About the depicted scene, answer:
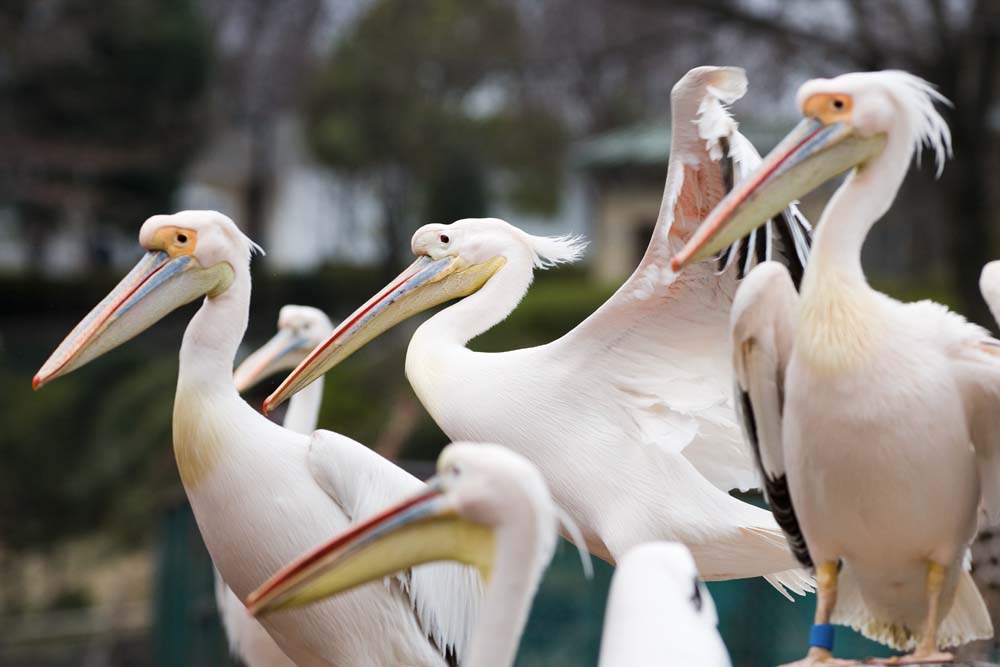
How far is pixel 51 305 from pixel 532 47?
31.2 feet

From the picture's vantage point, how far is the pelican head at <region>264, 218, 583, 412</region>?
177 inches

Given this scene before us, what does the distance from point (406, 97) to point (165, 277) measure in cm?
1923

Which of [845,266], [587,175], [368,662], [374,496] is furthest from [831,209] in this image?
[587,175]

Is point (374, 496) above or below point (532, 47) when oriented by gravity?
below

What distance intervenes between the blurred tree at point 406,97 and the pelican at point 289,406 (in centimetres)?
A: 1591

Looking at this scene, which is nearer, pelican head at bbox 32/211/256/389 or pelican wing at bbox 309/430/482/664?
pelican wing at bbox 309/430/482/664

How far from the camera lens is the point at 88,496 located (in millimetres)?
13328

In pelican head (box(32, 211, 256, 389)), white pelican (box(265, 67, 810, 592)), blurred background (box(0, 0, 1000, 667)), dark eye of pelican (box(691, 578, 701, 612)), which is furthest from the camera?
blurred background (box(0, 0, 1000, 667))

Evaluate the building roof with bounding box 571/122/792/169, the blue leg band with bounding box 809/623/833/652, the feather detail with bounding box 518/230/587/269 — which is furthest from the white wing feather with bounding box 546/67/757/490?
the building roof with bounding box 571/122/792/169

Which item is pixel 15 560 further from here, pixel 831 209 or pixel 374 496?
pixel 831 209

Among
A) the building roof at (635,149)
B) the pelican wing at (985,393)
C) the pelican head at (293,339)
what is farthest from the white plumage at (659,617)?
the building roof at (635,149)

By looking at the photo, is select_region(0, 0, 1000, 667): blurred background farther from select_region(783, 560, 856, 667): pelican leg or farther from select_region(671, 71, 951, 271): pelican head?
select_region(671, 71, 951, 271): pelican head

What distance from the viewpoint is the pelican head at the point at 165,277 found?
408cm

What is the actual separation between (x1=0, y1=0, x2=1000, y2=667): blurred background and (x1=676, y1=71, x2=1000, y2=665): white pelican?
1.59 meters
